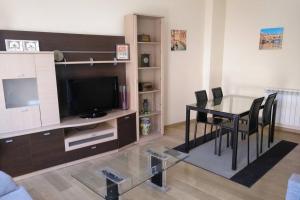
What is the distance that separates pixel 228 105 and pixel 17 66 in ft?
8.84

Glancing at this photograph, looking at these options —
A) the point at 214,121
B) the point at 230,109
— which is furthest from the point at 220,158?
the point at 230,109

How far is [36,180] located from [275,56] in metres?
4.28

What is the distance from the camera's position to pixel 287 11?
4121 millimetres

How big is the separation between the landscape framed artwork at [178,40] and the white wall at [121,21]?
0.09 m

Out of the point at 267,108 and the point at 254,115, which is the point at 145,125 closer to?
the point at 254,115

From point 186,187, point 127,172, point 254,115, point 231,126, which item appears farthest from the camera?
point 231,126

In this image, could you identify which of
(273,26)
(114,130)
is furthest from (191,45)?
(114,130)

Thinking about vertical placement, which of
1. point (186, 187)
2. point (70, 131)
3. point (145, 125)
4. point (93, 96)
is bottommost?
point (186, 187)

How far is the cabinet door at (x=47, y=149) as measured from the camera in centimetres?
279

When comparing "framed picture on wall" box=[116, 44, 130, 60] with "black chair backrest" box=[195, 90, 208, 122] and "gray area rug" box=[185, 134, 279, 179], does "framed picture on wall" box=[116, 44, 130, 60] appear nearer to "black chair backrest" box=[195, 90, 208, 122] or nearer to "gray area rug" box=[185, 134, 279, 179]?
"black chair backrest" box=[195, 90, 208, 122]

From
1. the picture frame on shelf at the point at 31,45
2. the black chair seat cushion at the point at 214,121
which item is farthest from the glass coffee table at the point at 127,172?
the picture frame on shelf at the point at 31,45

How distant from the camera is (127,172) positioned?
226 cm

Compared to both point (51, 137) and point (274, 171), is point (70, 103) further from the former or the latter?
point (274, 171)

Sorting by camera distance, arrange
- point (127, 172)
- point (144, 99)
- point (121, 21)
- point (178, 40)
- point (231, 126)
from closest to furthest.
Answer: point (127, 172), point (231, 126), point (121, 21), point (144, 99), point (178, 40)
